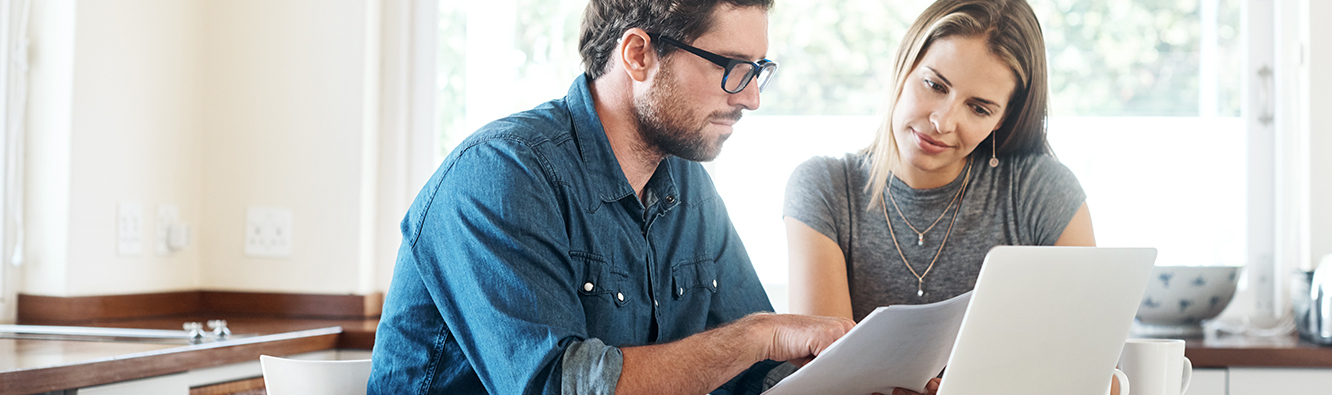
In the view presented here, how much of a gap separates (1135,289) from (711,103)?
0.53 meters

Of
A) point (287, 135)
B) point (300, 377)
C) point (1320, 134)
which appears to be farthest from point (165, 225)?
point (1320, 134)

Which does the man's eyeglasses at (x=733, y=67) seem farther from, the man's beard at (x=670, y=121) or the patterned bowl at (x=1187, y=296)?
the patterned bowl at (x=1187, y=296)

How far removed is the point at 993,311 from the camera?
2.53 ft

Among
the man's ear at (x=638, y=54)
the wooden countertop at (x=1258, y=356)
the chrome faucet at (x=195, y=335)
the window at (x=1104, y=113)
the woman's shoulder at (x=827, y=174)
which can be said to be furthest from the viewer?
the window at (x=1104, y=113)

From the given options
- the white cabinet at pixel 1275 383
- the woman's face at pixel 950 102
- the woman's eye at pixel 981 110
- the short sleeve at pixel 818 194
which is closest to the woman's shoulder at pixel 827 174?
the short sleeve at pixel 818 194

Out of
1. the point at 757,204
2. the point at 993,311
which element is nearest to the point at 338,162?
the point at 757,204

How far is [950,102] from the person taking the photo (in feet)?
4.61

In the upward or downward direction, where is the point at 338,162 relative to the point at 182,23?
downward

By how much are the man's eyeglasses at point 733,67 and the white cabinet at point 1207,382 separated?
45.6 inches

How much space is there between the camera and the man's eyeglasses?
46.4 inches

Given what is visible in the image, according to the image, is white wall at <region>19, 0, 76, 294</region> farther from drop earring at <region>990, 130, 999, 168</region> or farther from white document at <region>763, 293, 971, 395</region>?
drop earring at <region>990, 130, 999, 168</region>

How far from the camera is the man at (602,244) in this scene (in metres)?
0.96

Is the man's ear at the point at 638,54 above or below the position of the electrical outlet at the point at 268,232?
above

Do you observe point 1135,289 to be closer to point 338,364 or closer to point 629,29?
point 629,29
